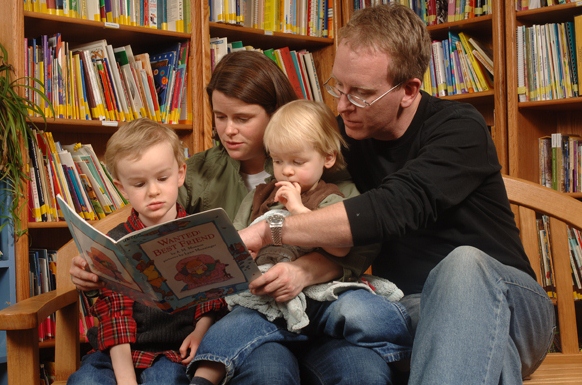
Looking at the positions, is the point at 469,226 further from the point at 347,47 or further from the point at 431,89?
the point at 431,89

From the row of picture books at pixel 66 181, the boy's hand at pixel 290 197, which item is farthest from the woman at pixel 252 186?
the row of picture books at pixel 66 181

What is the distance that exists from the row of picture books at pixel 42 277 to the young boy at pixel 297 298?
135 centimetres

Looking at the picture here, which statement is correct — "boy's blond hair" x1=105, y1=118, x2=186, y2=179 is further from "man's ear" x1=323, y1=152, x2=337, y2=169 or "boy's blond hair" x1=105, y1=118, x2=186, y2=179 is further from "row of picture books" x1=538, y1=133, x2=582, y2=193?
"row of picture books" x1=538, y1=133, x2=582, y2=193

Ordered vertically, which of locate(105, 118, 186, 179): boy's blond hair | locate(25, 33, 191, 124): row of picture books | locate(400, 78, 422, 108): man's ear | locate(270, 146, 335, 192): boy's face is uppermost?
locate(25, 33, 191, 124): row of picture books

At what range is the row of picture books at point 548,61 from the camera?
115 inches

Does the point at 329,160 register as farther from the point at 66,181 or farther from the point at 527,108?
the point at 527,108

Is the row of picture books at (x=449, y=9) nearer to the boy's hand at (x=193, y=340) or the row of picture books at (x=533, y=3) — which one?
the row of picture books at (x=533, y=3)

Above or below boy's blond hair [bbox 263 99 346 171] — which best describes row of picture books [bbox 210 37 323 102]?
above

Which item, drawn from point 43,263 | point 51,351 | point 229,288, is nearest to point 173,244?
point 229,288

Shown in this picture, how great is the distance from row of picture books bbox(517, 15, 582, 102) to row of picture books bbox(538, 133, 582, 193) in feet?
0.69

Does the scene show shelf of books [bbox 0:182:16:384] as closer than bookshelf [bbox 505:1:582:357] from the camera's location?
Yes

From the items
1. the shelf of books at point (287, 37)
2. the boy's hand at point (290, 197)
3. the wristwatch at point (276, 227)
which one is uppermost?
the shelf of books at point (287, 37)

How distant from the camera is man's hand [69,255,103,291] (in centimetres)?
147

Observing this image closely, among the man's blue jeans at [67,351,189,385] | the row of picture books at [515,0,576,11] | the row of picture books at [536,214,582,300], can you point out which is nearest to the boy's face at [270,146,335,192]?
the man's blue jeans at [67,351,189,385]
